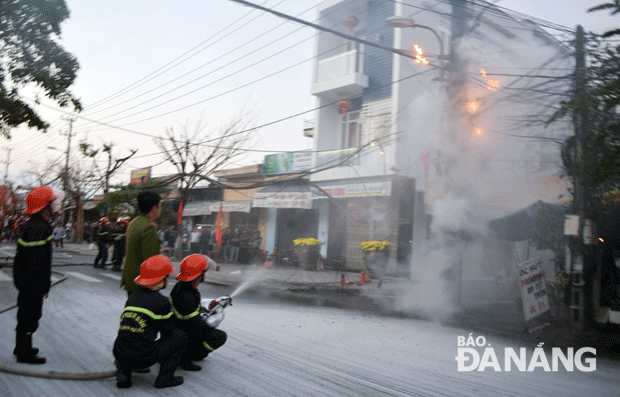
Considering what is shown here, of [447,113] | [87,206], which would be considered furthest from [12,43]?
[87,206]

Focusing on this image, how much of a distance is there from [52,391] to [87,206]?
4471 cm

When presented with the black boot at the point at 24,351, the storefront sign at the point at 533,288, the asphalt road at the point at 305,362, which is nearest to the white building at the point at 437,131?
the storefront sign at the point at 533,288

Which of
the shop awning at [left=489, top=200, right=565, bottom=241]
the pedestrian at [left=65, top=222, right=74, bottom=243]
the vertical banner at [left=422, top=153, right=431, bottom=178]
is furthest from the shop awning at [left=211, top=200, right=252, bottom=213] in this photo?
the pedestrian at [left=65, top=222, right=74, bottom=243]

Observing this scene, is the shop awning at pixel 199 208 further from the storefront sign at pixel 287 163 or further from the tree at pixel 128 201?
the storefront sign at pixel 287 163

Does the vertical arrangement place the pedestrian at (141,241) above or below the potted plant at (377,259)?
above

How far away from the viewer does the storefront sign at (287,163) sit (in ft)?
62.3

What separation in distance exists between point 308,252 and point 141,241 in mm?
13450

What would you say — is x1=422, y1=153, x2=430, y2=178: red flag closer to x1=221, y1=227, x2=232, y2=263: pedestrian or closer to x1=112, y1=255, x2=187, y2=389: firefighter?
x1=112, y1=255, x2=187, y2=389: firefighter

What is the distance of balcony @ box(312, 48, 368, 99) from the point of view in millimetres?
17625

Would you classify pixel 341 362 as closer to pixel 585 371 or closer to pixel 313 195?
pixel 585 371

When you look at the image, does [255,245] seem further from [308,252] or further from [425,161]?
[425,161]

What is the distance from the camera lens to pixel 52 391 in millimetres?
3527

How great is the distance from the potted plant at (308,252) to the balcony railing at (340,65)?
22.9ft

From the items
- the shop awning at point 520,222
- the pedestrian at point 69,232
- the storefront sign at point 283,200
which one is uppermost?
the storefront sign at point 283,200
